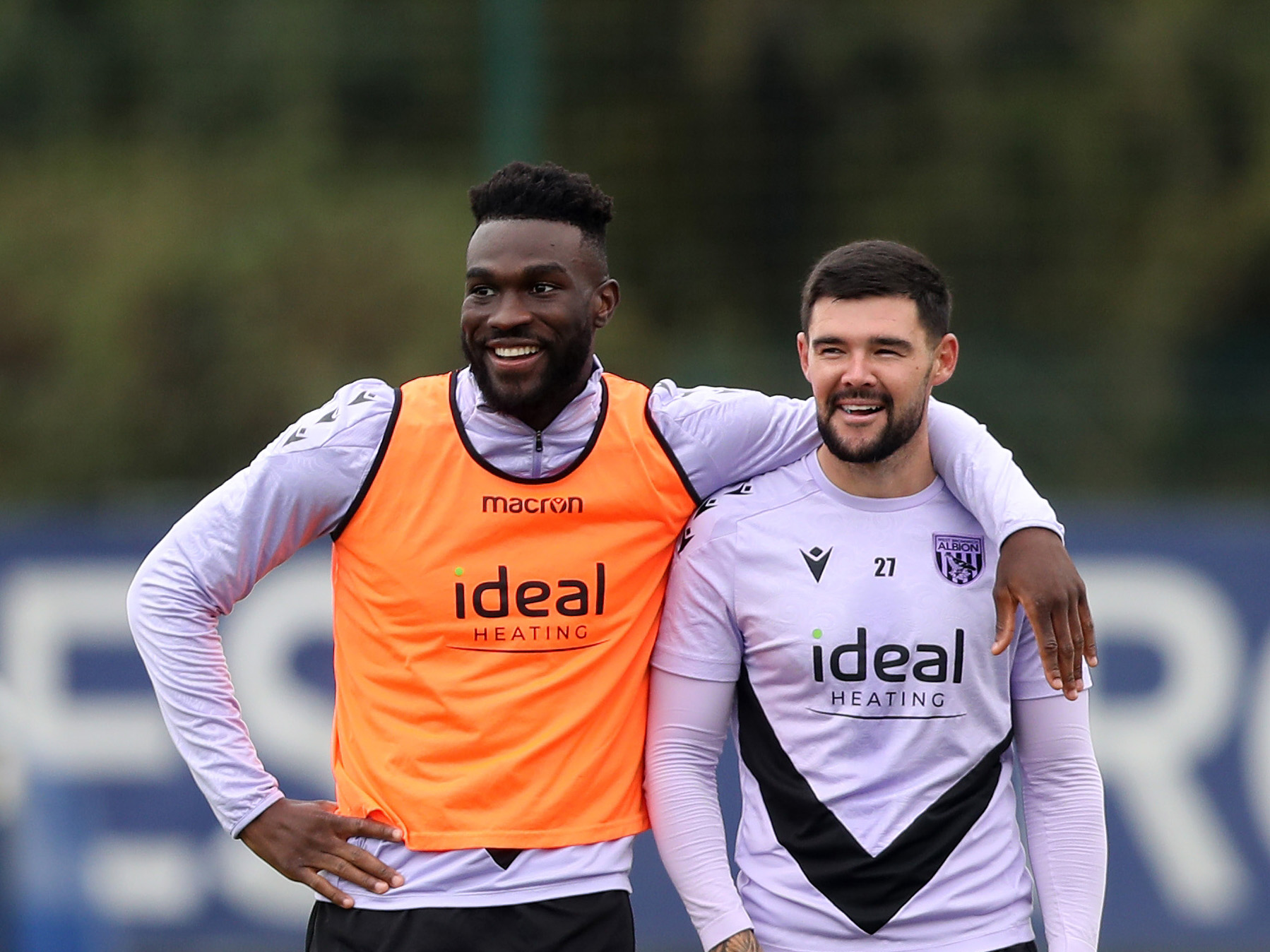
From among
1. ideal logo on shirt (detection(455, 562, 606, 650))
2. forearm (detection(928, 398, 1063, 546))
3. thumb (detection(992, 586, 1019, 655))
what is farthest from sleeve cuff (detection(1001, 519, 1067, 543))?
ideal logo on shirt (detection(455, 562, 606, 650))

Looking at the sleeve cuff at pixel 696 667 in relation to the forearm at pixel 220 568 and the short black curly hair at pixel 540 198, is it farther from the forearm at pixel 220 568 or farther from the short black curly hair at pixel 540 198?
the short black curly hair at pixel 540 198

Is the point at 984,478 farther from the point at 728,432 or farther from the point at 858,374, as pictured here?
the point at 728,432

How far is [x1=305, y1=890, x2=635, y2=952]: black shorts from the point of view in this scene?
11.2 feet

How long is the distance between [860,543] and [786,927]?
76cm

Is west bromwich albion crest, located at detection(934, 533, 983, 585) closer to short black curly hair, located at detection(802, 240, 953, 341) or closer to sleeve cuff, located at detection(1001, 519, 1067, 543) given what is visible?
sleeve cuff, located at detection(1001, 519, 1067, 543)

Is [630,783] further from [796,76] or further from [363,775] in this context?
[796,76]

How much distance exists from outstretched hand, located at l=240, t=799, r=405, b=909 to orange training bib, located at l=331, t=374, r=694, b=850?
64 millimetres

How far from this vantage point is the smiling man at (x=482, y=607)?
342cm

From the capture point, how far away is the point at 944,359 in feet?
11.9

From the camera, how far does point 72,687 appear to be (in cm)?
743

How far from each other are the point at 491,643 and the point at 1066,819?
1179 mm

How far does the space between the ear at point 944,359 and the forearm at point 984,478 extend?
0.13 meters

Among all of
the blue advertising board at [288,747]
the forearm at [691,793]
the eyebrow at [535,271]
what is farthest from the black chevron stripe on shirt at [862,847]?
the blue advertising board at [288,747]

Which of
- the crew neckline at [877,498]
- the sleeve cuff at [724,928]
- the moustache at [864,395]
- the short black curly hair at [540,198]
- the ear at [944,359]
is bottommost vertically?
the sleeve cuff at [724,928]
